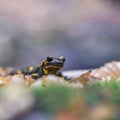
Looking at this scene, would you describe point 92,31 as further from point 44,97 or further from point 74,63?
point 44,97

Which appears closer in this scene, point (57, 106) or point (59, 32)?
point (57, 106)

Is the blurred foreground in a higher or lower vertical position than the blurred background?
lower

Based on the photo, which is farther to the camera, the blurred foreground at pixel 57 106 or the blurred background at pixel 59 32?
the blurred background at pixel 59 32

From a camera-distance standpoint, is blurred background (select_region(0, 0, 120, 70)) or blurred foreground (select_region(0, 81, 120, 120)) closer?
blurred foreground (select_region(0, 81, 120, 120))

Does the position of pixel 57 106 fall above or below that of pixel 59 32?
below

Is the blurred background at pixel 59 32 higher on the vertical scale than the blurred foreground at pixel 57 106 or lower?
higher

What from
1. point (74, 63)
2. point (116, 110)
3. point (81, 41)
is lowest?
point (116, 110)

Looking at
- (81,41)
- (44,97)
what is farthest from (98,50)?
(44,97)

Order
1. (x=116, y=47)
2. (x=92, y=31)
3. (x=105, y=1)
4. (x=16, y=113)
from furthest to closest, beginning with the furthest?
1. (x=116, y=47)
2. (x=92, y=31)
3. (x=105, y=1)
4. (x=16, y=113)
